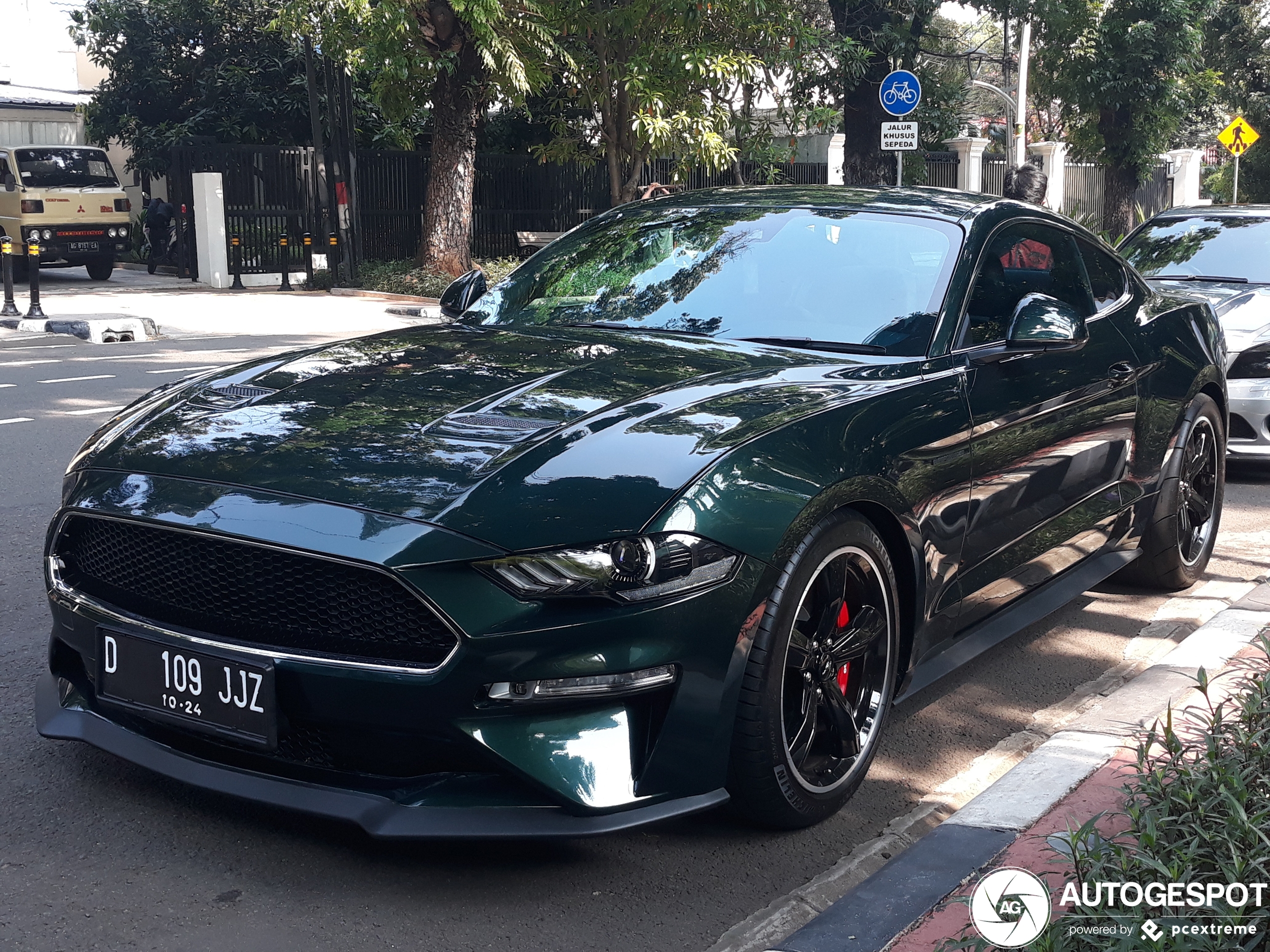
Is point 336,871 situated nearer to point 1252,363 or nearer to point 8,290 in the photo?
point 1252,363

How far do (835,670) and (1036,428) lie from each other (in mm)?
1299

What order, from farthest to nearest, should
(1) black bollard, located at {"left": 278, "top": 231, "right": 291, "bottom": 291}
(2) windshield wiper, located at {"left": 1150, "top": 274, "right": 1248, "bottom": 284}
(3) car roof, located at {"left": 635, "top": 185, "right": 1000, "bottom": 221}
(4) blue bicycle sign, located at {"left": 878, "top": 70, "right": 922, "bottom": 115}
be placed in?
(1) black bollard, located at {"left": 278, "top": 231, "right": 291, "bottom": 291} < (4) blue bicycle sign, located at {"left": 878, "top": 70, "right": 922, "bottom": 115} < (2) windshield wiper, located at {"left": 1150, "top": 274, "right": 1248, "bottom": 284} < (3) car roof, located at {"left": 635, "top": 185, "right": 1000, "bottom": 221}

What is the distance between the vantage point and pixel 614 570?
283 centimetres

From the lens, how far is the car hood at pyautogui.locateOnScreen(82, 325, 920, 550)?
9.48 ft

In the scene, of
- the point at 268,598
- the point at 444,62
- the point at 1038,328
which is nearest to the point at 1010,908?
the point at 268,598

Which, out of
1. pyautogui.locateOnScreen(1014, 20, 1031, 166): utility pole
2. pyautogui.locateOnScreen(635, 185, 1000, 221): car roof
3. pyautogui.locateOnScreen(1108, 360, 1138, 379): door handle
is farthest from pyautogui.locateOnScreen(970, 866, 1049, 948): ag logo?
pyautogui.locateOnScreen(1014, 20, 1031, 166): utility pole

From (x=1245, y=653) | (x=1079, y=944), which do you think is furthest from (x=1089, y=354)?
(x=1079, y=944)

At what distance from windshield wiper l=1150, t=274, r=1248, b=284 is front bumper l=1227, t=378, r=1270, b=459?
3.34 feet

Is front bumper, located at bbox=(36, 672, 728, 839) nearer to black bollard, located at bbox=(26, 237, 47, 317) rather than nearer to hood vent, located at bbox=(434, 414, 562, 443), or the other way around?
hood vent, located at bbox=(434, 414, 562, 443)

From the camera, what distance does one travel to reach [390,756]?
2871 millimetres

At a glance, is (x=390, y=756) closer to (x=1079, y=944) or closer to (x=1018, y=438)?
(x=1079, y=944)

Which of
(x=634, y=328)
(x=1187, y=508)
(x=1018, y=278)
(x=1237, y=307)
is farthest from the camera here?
(x=1237, y=307)

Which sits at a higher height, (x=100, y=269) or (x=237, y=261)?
(x=237, y=261)

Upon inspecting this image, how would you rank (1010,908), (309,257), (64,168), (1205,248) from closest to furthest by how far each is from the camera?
1. (1010,908)
2. (1205,248)
3. (309,257)
4. (64,168)
